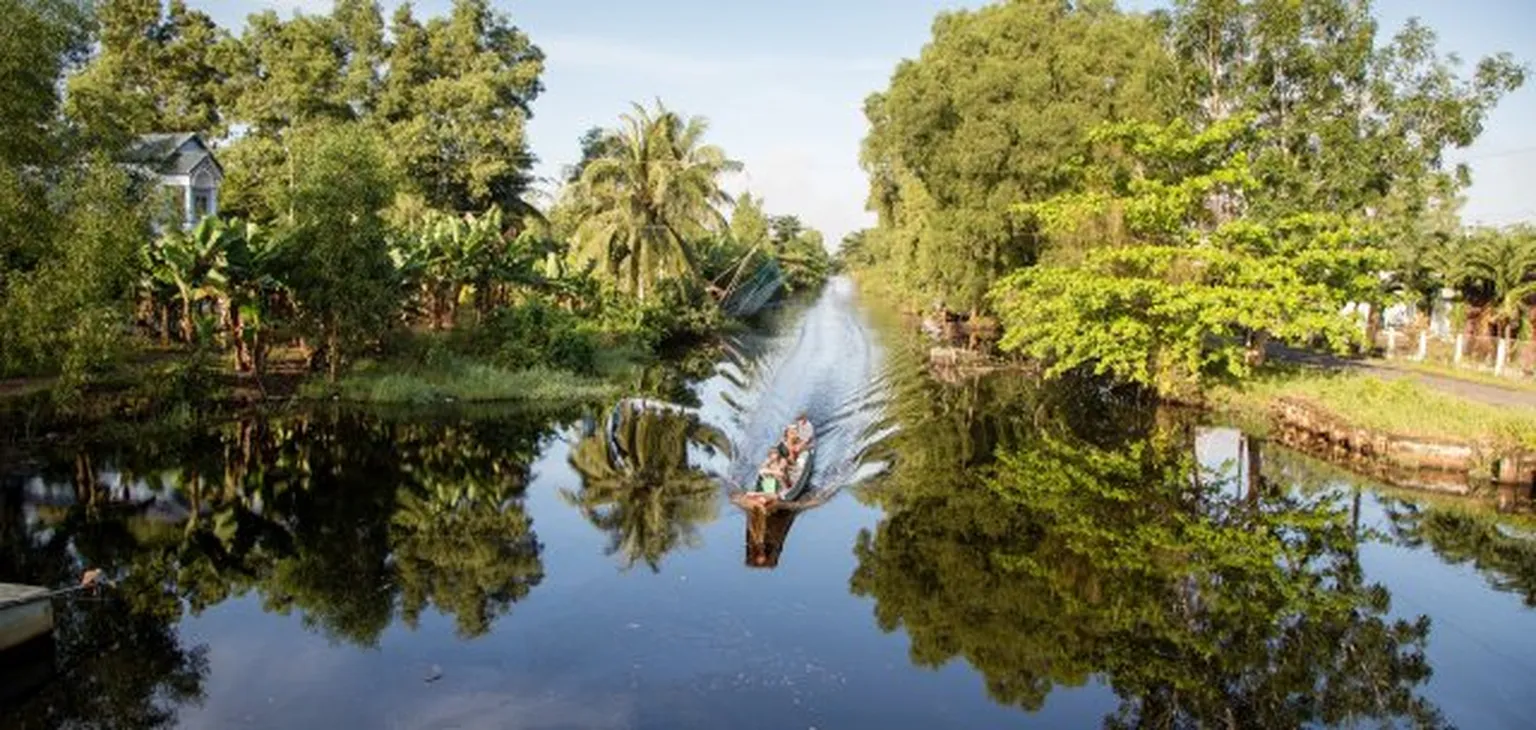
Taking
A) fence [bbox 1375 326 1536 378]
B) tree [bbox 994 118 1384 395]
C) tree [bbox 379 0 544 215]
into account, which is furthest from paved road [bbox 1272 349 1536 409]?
tree [bbox 379 0 544 215]

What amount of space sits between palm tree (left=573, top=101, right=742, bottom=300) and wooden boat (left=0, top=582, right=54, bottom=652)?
31354mm

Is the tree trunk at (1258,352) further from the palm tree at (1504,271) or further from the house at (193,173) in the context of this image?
the house at (193,173)

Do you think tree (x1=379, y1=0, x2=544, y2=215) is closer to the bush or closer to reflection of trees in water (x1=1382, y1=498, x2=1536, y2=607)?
the bush

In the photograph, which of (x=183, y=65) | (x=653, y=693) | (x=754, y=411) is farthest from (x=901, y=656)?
(x=183, y=65)

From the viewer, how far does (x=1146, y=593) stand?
1659 cm

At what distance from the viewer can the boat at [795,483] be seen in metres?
20.0

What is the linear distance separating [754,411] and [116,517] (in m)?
18.2

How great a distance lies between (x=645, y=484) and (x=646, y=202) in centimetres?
2332

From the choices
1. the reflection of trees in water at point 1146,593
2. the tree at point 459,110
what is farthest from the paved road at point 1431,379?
the tree at point 459,110

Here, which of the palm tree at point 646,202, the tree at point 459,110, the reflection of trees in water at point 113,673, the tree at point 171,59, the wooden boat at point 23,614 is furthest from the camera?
the tree at point 171,59

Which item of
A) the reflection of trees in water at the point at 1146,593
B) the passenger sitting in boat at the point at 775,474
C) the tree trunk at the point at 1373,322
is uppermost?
the tree trunk at the point at 1373,322

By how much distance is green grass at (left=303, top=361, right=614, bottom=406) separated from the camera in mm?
30875

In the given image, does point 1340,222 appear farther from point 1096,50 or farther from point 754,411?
point 754,411

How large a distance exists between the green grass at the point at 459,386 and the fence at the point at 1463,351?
31.3 metres
